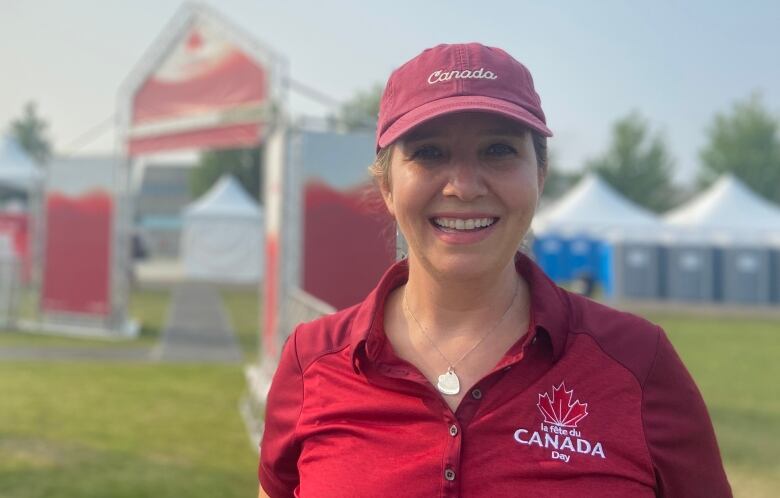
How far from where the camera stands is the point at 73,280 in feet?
45.8

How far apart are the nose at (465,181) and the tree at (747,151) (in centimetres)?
5145

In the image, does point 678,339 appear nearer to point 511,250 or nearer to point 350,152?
point 350,152

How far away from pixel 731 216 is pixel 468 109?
21664 millimetres

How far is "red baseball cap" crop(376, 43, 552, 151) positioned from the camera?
4.99 ft

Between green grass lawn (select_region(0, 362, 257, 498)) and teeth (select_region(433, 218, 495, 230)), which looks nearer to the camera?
teeth (select_region(433, 218, 495, 230))

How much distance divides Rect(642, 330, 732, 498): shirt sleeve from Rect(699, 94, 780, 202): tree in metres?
51.3

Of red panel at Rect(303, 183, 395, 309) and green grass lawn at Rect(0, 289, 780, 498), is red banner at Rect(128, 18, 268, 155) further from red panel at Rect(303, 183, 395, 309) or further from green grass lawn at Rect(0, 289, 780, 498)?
green grass lawn at Rect(0, 289, 780, 498)

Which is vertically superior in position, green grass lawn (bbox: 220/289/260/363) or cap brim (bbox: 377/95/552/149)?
cap brim (bbox: 377/95/552/149)

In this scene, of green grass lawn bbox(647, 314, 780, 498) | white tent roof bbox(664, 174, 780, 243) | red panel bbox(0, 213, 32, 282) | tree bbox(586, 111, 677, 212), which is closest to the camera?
green grass lawn bbox(647, 314, 780, 498)

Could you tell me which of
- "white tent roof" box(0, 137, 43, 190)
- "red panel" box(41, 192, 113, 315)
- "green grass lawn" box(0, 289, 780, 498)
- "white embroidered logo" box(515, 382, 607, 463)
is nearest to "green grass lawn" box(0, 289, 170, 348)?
"green grass lawn" box(0, 289, 780, 498)

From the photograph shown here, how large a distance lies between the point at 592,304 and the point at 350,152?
17.6ft


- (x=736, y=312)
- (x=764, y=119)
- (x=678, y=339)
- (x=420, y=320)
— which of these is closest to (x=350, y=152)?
(x=420, y=320)

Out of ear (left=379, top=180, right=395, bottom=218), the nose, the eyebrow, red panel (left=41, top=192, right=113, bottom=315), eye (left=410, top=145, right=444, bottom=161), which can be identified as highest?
the eyebrow

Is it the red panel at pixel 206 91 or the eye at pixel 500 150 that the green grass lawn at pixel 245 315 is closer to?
the red panel at pixel 206 91
